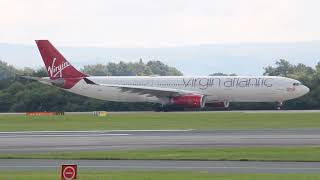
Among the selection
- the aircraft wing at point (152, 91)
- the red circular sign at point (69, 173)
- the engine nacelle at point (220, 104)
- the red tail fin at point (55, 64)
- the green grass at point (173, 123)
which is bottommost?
the green grass at point (173, 123)

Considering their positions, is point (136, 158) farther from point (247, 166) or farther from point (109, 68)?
point (109, 68)

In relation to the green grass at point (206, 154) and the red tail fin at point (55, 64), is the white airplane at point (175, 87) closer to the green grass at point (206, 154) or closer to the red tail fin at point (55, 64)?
the red tail fin at point (55, 64)

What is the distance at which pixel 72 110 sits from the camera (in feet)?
293

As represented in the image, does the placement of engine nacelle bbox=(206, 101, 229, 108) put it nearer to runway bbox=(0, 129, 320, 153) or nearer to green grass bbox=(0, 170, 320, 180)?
runway bbox=(0, 129, 320, 153)

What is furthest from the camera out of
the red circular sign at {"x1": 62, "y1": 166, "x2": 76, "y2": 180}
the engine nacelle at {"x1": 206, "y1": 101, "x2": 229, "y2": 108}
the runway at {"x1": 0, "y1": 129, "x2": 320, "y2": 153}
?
the engine nacelle at {"x1": 206, "y1": 101, "x2": 229, "y2": 108}

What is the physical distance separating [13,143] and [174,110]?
43.7 m

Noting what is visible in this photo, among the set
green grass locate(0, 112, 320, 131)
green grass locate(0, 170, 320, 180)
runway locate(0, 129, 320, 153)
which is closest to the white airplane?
green grass locate(0, 112, 320, 131)

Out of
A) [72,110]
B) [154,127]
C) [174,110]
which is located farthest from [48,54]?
[154,127]

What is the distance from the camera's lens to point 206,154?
99.0 feet

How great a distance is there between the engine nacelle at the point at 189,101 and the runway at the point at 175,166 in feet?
162

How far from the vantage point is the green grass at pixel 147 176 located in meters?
22.1

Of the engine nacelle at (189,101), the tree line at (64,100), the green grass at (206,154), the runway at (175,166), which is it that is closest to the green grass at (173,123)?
the engine nacelle at (189,101)

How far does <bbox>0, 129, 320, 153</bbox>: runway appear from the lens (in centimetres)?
3441

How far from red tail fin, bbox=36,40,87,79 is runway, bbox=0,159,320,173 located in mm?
55663
